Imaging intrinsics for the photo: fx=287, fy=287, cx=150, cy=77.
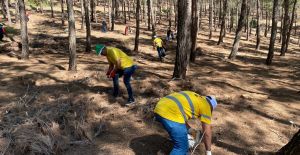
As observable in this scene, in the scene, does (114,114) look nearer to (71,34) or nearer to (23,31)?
(71,34)

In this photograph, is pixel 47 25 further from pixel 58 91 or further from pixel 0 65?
pixel 58 91

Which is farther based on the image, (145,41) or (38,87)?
(145,41)

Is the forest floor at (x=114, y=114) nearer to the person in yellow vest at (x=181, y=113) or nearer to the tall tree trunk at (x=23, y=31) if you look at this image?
the person in yellow vest at (x=181, y=113)

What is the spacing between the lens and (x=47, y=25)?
34.8m

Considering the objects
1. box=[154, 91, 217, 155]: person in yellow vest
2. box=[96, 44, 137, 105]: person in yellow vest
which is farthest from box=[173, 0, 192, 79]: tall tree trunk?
box=[154, 91, 217, 155]: person in yellow vest

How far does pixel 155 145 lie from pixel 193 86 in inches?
149

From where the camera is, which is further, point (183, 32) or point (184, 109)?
point (183, 32)

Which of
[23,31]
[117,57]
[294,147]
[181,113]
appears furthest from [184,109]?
[23,31]

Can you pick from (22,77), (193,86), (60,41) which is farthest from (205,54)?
(22,77)

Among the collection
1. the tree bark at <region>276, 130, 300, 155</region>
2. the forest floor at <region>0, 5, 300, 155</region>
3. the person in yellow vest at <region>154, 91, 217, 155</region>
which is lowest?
the forest floor at <region>0, 5, 300, 155</region>

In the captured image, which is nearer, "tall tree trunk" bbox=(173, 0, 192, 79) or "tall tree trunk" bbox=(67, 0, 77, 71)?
"tall tree trunk" bbox=(173, 0, 192, 79)

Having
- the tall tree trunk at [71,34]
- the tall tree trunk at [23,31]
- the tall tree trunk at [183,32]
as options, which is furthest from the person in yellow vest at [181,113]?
the tall tree trunk at [23,31]

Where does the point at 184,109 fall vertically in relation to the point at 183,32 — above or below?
below

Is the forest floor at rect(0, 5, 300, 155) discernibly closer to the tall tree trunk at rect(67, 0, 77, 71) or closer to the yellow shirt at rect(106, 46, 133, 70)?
the tall tree trunk at rect(67, 0, 77, 71)
